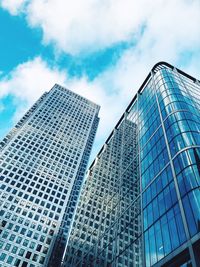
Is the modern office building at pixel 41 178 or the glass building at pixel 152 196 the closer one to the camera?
the glass building at pixel 152 196

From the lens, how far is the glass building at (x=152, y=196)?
90.3 feet

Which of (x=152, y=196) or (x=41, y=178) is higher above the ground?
(x=41, y=178)

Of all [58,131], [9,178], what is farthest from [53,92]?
[9,178]

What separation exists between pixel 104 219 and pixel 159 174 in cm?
1924

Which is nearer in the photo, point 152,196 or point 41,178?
point 152,196

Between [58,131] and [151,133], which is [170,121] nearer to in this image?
[151,133]

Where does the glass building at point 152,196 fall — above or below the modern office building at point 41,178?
below

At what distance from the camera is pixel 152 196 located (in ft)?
118

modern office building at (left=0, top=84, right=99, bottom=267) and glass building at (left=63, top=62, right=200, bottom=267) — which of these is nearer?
glass building at (left=63, top=62, right=200, bottom=267)

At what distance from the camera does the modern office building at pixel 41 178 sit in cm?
8331

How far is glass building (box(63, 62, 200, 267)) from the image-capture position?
90.3ft

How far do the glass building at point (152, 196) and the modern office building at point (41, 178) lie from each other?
25570 millimetres

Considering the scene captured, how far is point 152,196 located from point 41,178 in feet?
244

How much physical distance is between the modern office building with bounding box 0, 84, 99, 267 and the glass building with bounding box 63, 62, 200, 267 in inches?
1007
